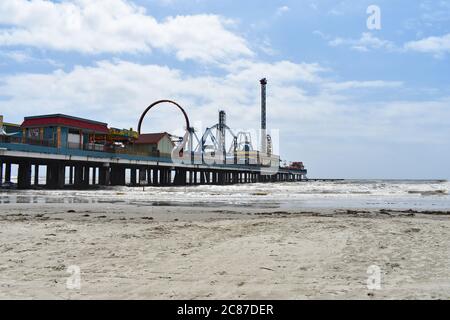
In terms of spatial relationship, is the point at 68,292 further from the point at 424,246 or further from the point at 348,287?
the point at 424,246

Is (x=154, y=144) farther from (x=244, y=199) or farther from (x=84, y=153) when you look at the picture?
(x=244, y=199)

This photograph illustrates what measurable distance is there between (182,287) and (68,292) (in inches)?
57.8

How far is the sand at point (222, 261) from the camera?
5.22 m

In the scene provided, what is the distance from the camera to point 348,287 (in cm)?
539

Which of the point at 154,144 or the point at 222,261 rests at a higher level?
the point at 154,144

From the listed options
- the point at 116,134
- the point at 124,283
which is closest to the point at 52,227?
the point at 124,283

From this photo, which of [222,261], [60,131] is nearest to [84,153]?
[60,131]

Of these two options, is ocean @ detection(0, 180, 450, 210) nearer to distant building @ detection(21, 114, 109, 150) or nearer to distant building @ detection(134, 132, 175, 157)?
distant building @ detection(21, 114, 109, 150)

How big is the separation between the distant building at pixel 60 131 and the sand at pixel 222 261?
36849mm

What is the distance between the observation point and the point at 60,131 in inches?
1806

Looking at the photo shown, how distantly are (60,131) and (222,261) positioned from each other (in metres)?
43.4

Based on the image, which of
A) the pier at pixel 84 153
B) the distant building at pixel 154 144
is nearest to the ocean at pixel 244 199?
the pier at pixel 84 153
